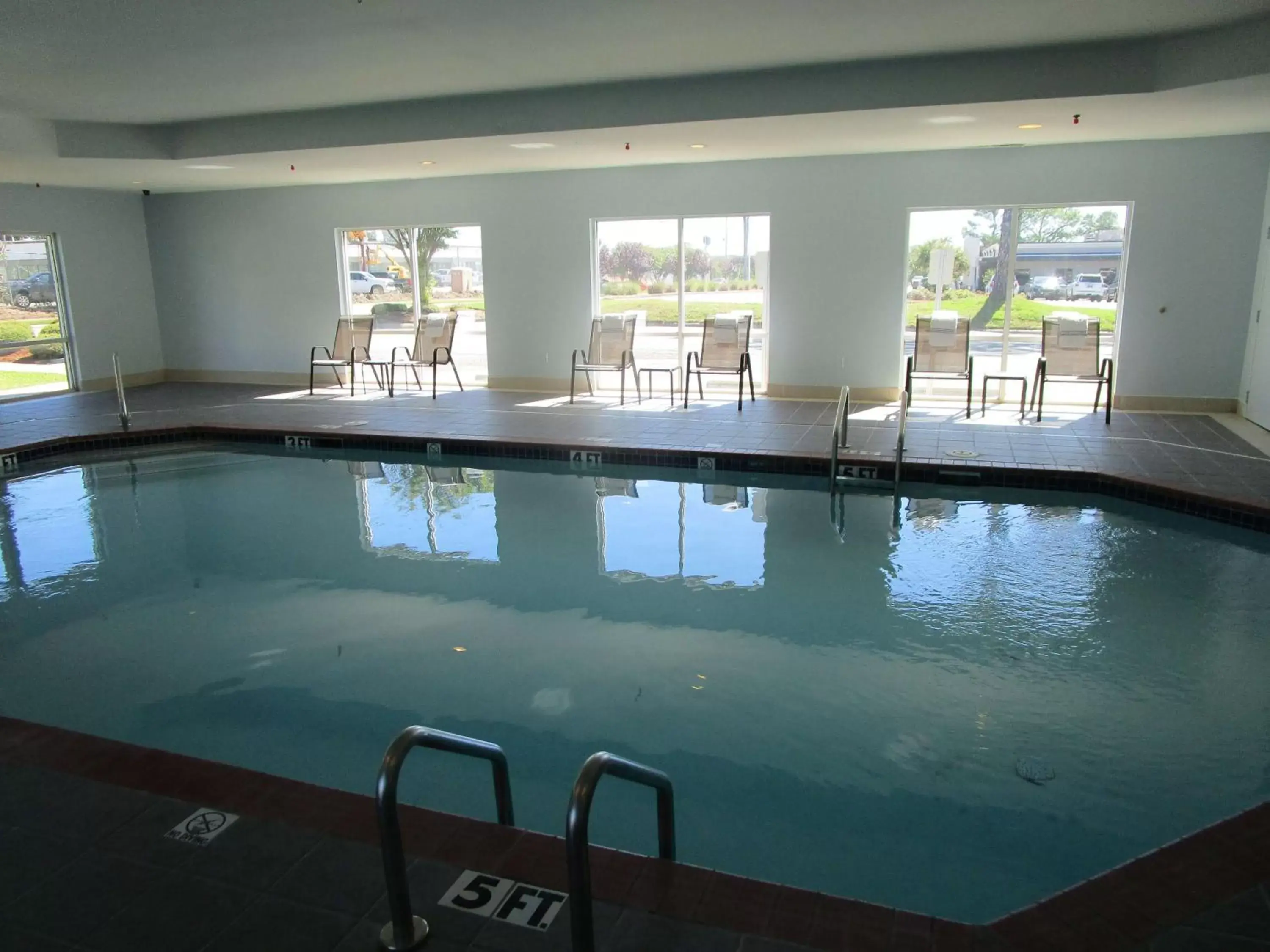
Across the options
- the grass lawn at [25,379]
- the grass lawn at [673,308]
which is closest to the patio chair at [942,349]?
the grass lawn at [673,308]

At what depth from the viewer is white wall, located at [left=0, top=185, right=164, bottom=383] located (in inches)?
400

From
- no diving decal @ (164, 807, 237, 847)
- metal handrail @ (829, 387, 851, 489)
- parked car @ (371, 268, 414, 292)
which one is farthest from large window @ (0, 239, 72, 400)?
no diving decal @ (164, 807, 237, 847)

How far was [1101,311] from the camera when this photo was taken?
857cm

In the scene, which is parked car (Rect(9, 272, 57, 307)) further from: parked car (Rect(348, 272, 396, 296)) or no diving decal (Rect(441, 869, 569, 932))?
no diving decal (Rect(441, 869, 569, 932))

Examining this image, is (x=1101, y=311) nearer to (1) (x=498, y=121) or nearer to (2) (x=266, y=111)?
(1) (x=498, y=121)

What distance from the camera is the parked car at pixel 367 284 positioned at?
1102cm

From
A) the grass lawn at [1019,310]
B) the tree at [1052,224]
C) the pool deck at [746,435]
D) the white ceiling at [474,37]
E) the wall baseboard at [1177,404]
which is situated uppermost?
the white ceiling at [474,37]

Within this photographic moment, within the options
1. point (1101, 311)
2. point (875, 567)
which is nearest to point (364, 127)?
point (875, 567)

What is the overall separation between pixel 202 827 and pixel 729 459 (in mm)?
5005

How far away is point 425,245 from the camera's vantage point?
10.6 metres

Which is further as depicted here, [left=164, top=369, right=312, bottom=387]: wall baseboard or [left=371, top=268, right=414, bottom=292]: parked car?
[left=164, top=369, right=312, bottom=387]: wall baseboard

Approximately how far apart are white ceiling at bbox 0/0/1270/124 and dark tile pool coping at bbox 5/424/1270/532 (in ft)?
8.85

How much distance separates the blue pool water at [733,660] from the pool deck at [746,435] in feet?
1.10

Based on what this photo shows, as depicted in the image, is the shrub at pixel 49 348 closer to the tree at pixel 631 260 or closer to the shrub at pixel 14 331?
the shrub at pixel 14 331
